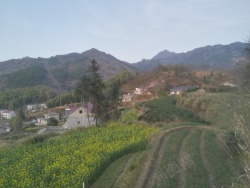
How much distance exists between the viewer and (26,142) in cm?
3191

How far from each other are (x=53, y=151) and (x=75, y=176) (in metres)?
8.39

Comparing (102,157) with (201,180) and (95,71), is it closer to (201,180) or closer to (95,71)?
(201,180)

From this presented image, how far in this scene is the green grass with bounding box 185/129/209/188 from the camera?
1396 cm

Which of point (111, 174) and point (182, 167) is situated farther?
point (111, 174)

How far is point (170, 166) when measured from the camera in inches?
664

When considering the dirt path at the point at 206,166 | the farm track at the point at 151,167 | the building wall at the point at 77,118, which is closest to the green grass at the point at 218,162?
the dirt path at the point at 206,166

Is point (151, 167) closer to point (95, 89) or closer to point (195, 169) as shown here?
point (195, 169)

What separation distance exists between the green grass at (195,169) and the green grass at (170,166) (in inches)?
22.8

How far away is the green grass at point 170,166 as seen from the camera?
14367mm

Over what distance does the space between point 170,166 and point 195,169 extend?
1445 mm

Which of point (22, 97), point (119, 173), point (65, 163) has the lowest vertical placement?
point (119, 173)

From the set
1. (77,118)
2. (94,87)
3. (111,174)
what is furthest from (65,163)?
(77,118)

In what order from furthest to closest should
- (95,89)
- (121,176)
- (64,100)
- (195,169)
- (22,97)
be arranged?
(22,97) < (64,100) < (95,89) < (121,176) < (195,169)

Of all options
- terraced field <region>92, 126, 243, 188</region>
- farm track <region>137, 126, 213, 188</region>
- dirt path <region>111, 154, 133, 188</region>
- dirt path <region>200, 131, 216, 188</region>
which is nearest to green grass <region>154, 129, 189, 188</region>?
terraced field <region>92, 126, 243, 188</region>
